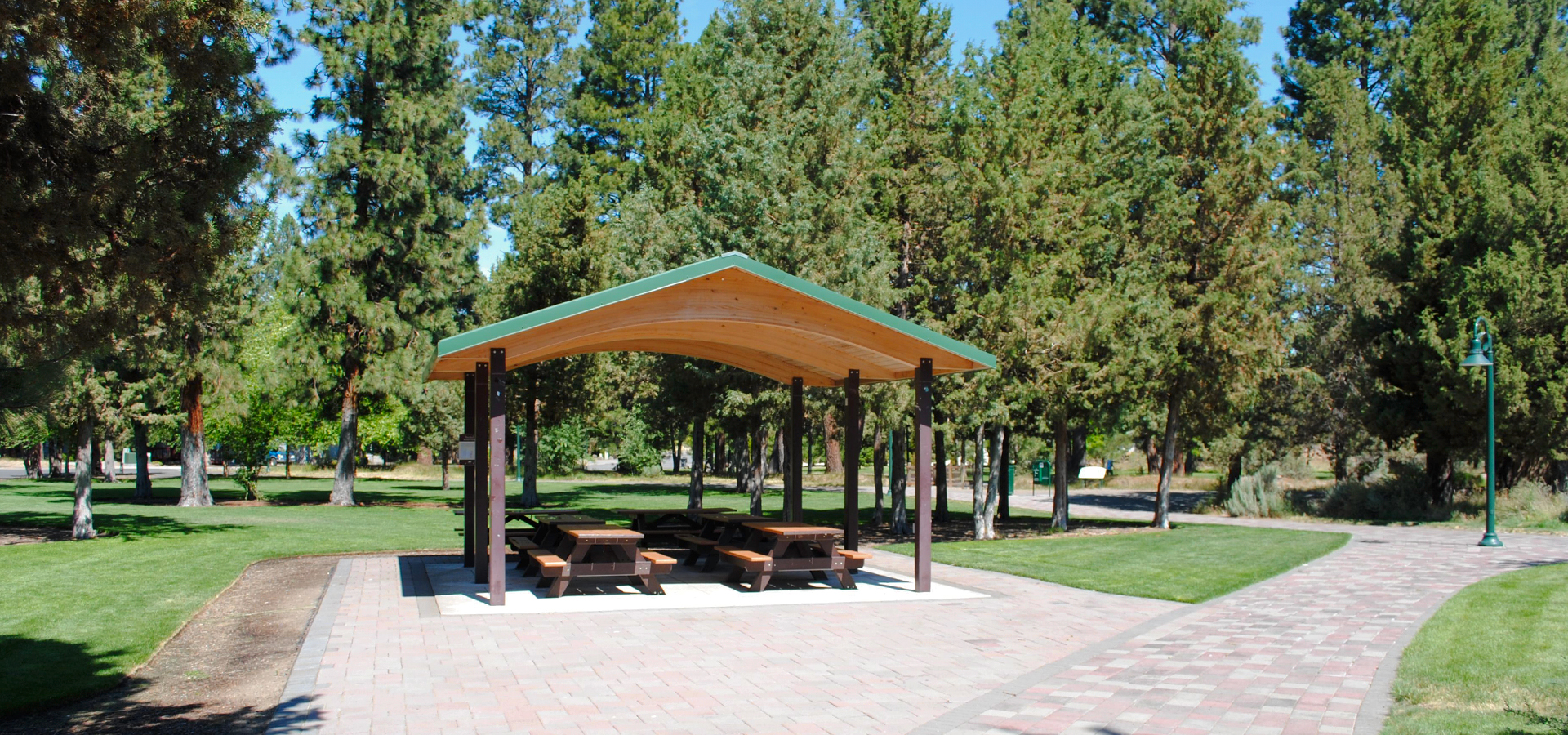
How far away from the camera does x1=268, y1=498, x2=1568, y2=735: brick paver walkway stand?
19.9 ft

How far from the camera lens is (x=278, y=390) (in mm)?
29125

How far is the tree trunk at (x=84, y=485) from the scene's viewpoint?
57.4 ft

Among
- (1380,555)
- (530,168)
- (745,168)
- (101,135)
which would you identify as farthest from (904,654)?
(530,168)

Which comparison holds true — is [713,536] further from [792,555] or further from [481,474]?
[481,474]

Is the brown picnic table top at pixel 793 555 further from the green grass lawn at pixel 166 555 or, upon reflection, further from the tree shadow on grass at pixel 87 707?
the tree shadow on grass at pixel 87 707

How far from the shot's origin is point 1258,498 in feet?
93.5

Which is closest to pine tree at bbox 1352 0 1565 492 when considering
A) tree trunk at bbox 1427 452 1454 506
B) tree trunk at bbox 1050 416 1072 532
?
tree trunk at bbox 1427 452 1454 506

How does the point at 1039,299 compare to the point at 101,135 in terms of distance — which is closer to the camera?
the point at 101,135

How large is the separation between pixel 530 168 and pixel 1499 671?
137 ft

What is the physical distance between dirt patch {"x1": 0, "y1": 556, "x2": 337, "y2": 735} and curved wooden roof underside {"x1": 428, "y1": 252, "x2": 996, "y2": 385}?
9.75ft

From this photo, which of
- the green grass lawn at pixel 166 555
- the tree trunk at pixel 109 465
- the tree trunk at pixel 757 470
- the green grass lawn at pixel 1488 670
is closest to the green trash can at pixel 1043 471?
the green grass lawn at pixel 166 555

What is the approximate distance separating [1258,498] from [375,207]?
85.5ft

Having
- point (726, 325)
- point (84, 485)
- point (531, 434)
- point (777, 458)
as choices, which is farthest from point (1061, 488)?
point (777, 458)

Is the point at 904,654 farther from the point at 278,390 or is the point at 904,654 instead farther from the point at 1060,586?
the point at 278,390
